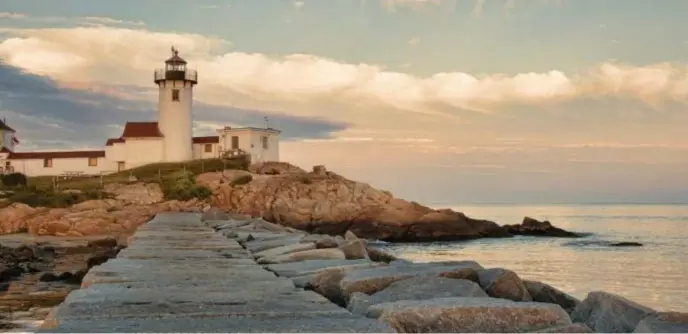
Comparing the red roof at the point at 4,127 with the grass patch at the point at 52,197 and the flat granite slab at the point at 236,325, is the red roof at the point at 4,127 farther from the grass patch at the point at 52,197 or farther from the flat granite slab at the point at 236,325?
the flat granite slab at the point at 236,325

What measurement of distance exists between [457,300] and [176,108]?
56.4 meters

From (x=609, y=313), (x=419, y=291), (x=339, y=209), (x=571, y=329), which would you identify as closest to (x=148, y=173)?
(x=339, y=209)

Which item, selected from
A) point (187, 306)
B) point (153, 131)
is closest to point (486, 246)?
point (153, 131)

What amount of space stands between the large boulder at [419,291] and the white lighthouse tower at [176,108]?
54424 mm

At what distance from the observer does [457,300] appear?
4691 millimetres

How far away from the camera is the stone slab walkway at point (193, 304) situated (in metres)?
4.00

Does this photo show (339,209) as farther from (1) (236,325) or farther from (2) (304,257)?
(1) (236,325)

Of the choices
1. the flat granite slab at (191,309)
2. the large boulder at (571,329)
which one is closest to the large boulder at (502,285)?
the flat granite slab at (191,309)

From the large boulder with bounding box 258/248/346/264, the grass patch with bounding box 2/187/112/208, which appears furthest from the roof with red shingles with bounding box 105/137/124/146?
the large boulder with bounding box 258/248/346/264

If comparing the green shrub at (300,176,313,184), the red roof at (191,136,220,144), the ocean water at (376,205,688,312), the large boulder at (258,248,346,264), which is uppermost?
the red roof at (191,136,220,144)

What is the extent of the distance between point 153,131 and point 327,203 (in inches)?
752

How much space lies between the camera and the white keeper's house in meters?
58.4

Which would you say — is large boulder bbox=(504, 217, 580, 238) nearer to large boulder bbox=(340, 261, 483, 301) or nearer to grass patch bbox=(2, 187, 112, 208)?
grass patch bbox=(2, 187, 112, 208)

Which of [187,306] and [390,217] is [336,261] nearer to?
[187,306]
